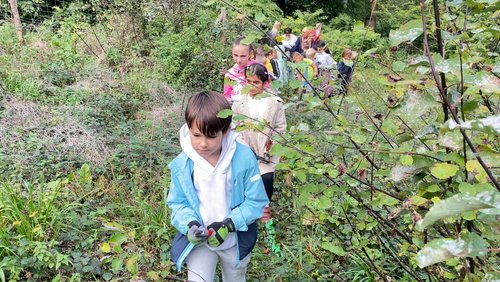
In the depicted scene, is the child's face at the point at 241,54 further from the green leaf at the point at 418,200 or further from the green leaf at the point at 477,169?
the green leaf at the point at 477,169

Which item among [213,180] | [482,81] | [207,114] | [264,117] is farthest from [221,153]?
[482,81]

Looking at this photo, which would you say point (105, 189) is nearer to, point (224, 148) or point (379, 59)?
point (224, 148)

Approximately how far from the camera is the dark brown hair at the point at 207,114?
2258 mm

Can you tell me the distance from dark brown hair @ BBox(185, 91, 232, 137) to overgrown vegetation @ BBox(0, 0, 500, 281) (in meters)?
0.41

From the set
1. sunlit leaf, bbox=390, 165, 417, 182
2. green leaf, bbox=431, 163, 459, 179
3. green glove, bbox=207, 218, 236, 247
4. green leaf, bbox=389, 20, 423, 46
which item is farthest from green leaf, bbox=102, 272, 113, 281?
green leaf, bbox=389, 20, 423, 46

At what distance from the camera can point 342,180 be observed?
1.94m

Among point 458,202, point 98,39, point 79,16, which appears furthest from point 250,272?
point 79,16

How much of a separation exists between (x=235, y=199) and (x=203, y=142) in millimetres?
376

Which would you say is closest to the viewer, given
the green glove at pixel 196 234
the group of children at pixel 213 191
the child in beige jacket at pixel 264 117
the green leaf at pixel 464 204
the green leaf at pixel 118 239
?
the green leaf at pixel 464 204

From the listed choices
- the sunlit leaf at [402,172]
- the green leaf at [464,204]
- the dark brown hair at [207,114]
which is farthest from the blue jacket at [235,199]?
the green leaf at [464,204]

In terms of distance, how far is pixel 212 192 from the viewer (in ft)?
7.91

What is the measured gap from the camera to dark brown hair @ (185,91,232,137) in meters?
2.26

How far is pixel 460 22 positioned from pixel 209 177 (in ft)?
4.48

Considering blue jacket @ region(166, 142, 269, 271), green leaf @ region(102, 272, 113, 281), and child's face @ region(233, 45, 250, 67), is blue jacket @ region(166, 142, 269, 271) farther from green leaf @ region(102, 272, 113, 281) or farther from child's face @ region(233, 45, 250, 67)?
child's face @ region(233, 45, 250, 67)
